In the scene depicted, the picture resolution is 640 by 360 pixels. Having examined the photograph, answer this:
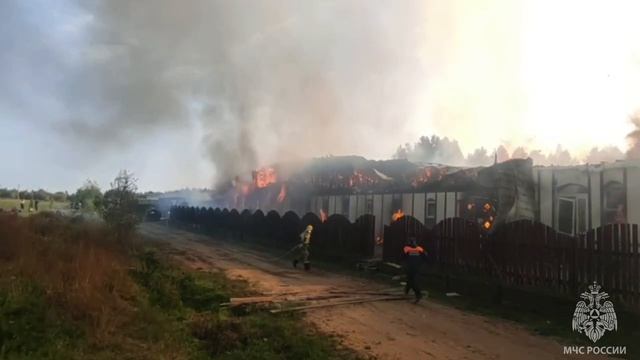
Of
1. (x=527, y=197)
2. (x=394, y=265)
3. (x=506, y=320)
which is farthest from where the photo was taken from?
(x=527, y=197)

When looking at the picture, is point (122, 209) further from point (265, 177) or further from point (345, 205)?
point (265, 177)

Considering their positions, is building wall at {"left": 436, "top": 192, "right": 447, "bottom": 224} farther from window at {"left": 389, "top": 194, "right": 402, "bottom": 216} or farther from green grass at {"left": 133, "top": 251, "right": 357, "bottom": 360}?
green grass at {"left": 133, "top": 251, "right": 357, "bottom": 360}

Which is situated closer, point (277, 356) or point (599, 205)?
point (277, 356)

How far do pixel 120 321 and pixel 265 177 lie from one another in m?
36.2

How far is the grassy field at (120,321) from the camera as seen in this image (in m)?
6.61

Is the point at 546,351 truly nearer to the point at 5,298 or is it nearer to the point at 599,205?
the point at 5,298

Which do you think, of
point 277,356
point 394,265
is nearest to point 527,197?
point 394,265

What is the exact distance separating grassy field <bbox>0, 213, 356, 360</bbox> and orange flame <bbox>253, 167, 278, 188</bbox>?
3134 cm

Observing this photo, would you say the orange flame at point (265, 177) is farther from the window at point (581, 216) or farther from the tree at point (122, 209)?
the window at point (581, 216)

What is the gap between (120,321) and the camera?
7820 mm

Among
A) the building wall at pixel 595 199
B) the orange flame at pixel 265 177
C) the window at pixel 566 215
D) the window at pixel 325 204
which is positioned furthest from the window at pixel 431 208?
the orange flame at pixel 265 177

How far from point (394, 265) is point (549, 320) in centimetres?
611

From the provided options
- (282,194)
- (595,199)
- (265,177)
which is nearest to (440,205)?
(595,199)

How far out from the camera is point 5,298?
7.95m
